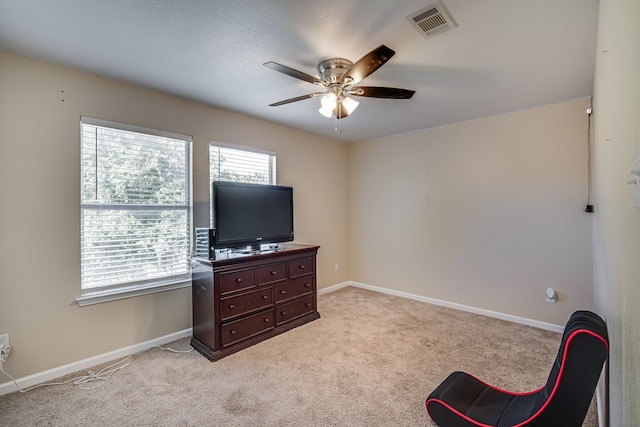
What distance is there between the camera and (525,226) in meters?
3.40

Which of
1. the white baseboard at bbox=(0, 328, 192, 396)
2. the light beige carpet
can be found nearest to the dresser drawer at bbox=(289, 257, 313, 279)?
the light beige carpet

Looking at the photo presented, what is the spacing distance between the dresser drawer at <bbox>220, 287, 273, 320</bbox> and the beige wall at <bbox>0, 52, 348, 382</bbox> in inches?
26.7

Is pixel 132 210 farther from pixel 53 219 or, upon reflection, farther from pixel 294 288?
pixel 294 288

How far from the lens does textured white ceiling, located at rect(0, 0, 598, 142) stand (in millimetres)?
1695

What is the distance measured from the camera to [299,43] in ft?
6.68

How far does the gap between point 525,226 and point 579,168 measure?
2.54 ft

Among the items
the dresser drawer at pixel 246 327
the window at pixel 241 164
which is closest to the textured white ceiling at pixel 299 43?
the window at pixel 241 164

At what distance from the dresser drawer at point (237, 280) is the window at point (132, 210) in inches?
25.8

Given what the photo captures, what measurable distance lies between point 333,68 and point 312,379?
7.93ft

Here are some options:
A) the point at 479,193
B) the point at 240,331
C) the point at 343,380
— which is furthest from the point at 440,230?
the point at 240,331

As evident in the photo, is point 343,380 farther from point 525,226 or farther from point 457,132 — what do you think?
point 457,132

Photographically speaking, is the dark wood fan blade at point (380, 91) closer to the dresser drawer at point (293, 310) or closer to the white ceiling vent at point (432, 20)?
the white ceiling vent at point (432, 20)

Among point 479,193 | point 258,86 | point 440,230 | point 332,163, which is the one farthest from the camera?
point 332,163

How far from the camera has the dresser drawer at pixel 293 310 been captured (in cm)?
318
